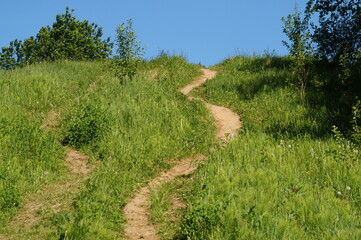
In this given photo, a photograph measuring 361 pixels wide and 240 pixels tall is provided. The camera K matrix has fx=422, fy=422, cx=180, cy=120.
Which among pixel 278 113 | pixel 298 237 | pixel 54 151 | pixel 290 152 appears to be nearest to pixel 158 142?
pixel 54 151

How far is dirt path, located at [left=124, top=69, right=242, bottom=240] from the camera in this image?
8750 millimetres

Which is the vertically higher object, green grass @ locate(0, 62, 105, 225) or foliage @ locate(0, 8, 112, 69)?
foliage @ locate(0, 8, 112, 69)

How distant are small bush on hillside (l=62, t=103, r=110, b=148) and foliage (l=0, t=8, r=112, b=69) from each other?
26.7m

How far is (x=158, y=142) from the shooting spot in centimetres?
1338

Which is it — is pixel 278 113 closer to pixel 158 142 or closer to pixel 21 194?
pixel 158 142

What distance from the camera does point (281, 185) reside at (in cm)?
949

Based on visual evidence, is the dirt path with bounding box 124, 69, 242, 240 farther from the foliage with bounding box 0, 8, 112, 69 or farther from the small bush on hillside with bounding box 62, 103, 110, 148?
the foliage with bounding box 0, 8, 112, 69

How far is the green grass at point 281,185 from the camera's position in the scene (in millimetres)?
7590

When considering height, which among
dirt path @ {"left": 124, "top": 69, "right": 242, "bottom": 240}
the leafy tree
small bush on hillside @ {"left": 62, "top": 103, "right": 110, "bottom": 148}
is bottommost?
dirt path @ {"left": 124, "top": 69, "right": 242, "bottom": 240}

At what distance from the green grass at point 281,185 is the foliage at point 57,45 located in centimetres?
2838

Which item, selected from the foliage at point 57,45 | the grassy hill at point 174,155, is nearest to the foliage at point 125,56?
the grassy hill at point 174,155

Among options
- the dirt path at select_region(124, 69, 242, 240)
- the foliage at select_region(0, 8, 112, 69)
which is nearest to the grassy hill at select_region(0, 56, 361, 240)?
the dirt path at select_region(124, 69, 242, 240)

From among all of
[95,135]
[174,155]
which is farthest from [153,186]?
[95,135]

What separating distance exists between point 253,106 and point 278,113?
1.63 metres
